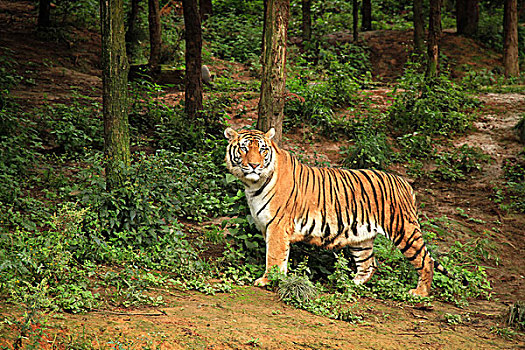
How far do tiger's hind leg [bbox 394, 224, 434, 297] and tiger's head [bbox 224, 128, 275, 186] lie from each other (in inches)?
76.9

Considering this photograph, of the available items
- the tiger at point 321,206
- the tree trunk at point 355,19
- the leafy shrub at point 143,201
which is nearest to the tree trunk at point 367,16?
the tree trunk at point 355,19

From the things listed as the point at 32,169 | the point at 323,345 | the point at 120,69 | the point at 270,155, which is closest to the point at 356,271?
the point at 270,155

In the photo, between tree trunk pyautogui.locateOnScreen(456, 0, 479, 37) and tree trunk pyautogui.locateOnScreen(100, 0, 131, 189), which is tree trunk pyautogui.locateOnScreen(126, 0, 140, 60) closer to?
tree trunk pyautogui.locateOnScreen(100, 0, 131, 189)

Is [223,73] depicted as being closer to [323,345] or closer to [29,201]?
[29,201]

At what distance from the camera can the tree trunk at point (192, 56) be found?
11133mm

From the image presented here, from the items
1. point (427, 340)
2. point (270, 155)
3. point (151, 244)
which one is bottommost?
point (427, 340)

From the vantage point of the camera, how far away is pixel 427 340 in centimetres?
516

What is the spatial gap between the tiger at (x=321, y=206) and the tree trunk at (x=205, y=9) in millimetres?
16683

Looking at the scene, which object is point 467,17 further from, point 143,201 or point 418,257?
point 143,201

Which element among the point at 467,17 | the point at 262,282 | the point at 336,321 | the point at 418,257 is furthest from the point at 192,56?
the point at 467,17

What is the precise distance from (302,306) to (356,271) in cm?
170

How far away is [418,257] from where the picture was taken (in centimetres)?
660

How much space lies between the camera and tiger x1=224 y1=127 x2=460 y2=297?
244 inches

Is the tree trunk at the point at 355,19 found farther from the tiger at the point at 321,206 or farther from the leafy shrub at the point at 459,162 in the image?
the tiger at the point at 321,206
